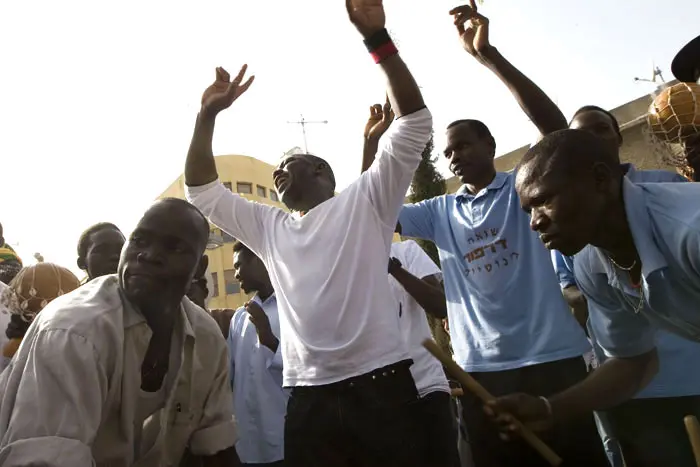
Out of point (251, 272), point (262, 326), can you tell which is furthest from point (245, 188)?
point (262, 326)

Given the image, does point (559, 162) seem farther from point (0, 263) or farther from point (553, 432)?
point (0, 263)

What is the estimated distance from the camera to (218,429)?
260cm

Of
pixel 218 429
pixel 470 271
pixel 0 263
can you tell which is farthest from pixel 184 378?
pixel 0 263

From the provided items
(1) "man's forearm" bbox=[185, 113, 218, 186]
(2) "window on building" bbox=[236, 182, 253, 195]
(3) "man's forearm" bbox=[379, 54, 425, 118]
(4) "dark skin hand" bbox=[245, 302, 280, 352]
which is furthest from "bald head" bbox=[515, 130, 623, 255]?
(2) "window on building" bbox=[236, 182, 253, 195]

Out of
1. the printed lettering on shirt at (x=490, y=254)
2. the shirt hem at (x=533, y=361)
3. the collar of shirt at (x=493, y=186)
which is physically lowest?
the shirt hem at (x=533, y=361)

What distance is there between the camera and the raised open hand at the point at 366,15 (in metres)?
2.88

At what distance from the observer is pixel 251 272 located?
15.2 feet

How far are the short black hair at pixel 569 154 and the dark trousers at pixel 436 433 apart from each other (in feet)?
3.69

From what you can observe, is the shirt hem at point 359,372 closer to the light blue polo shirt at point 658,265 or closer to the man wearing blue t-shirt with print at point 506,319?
the man wearing blue t-shirt with print at point 506,319

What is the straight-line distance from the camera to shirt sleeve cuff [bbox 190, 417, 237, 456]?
2.58 m

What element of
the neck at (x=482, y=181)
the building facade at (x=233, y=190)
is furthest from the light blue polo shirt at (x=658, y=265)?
the building facade at (x=233, y=190)

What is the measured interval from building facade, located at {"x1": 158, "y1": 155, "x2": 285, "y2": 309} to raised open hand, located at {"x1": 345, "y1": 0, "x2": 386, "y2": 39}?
31.6 meters

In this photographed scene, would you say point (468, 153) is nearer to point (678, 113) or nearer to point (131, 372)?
point (678, 113)

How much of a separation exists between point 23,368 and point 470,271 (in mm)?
1976
